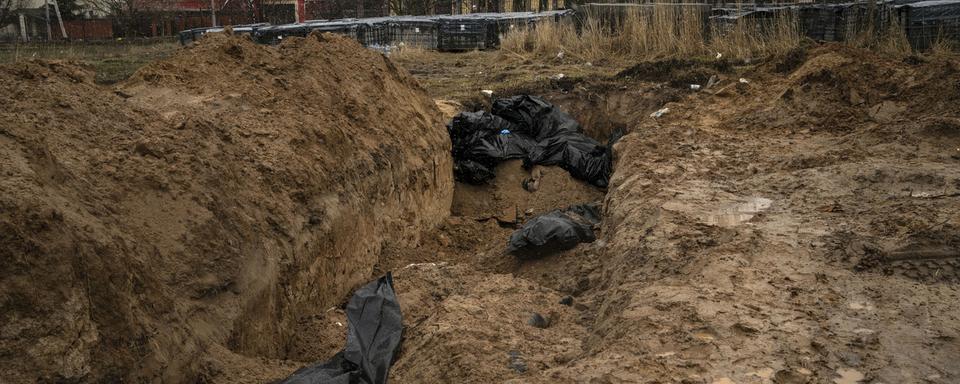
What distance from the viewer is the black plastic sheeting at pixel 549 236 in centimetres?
636

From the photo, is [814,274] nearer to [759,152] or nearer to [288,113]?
[759,152]

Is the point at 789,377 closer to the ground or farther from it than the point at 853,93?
closer to the ground

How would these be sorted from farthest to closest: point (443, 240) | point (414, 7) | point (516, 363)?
point (414, 7), point (443, 240), point (516, 363)

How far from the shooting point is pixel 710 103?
9.98 metres

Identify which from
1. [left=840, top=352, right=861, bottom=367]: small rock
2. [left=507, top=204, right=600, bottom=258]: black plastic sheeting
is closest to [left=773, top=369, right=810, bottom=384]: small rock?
[left=840, top=352, right=861, bottom=367]: small rock

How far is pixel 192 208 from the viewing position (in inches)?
182

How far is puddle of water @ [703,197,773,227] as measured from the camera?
5.56 meters

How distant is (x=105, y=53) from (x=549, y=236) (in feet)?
55.0

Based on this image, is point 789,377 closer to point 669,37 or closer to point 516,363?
point 516,363

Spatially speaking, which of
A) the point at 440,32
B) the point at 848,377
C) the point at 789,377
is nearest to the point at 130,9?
the point at 440,32

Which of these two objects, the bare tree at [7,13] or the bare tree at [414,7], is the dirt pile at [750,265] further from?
the bare tree at [414,7]

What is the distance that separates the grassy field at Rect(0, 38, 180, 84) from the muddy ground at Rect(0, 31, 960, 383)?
8109mm

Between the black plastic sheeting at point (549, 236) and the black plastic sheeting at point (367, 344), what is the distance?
1572mm

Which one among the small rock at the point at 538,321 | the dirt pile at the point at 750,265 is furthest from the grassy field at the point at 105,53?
the small rock at the point at 538,321
